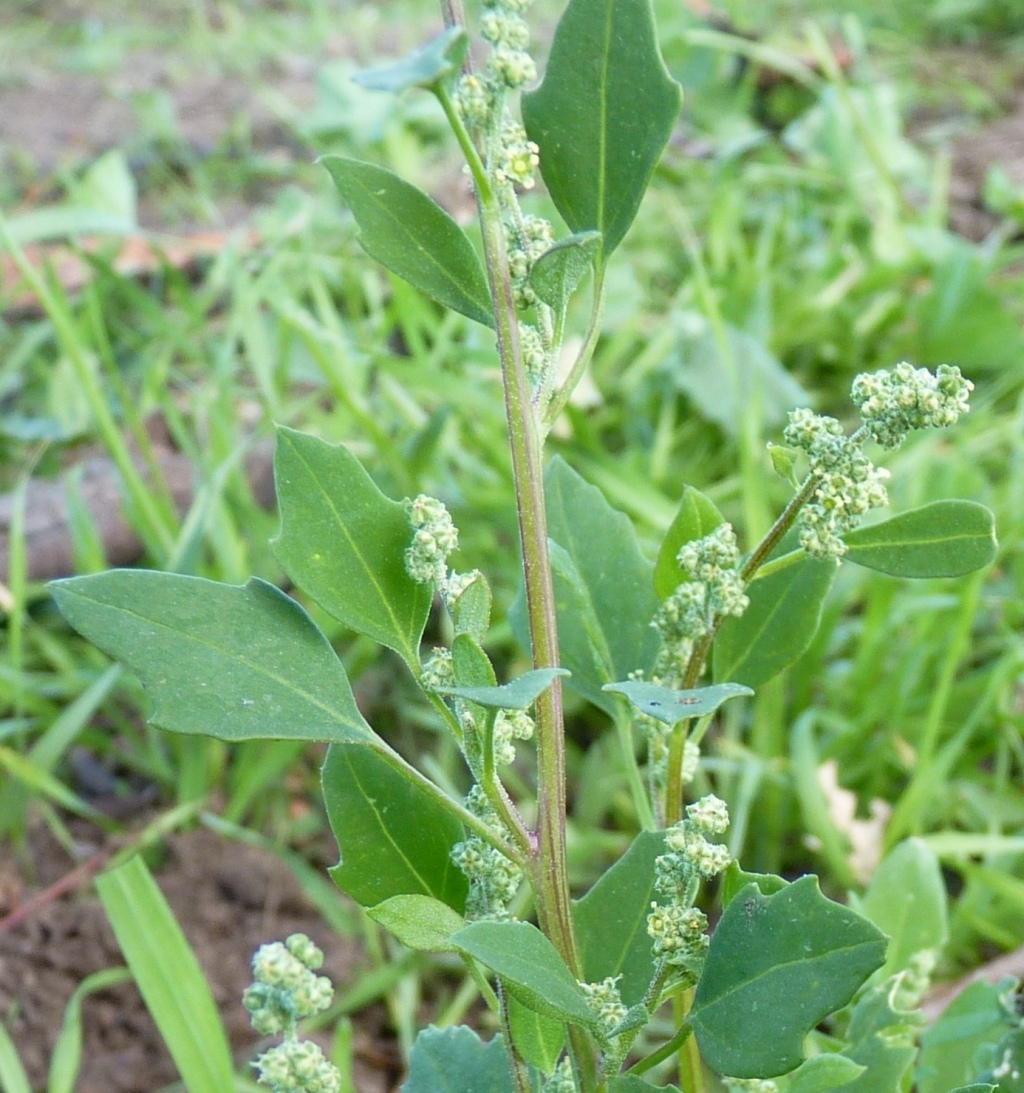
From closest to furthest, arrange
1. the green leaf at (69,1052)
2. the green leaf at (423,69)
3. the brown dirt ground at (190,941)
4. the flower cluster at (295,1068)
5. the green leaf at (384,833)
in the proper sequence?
the green leaf at (423,69) < the flower cluster at (295,1068) < the green leaf at (384,833) < the green leaf at (69,1052) < the brown dirt ground at (190,941)

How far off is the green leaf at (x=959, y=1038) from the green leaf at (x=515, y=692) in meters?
0.47

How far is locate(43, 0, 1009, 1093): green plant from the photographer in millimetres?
480

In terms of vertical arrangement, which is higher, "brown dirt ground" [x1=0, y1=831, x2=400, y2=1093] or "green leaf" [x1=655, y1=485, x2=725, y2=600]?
"green leaf" [x1=655, y1=485, x2=725, y2=600]

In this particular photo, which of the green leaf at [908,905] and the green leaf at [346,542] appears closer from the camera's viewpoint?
the green leaf at [346,542]

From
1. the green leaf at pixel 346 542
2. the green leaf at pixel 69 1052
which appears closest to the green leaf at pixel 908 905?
the green leaf at pixel 346 542

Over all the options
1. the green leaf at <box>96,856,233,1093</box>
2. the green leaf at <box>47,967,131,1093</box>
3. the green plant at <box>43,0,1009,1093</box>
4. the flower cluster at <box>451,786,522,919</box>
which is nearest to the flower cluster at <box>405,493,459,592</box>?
the green plant at <box>43,0,1009,1093</box>

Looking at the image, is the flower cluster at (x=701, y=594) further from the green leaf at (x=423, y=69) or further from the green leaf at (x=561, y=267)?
the green leaf at (x=423, y=69)

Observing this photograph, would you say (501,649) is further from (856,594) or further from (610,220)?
(610,220)

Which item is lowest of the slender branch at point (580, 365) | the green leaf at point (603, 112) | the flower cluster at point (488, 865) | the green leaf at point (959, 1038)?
the green leaf at point (959, 1038)

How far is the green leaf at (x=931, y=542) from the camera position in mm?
523

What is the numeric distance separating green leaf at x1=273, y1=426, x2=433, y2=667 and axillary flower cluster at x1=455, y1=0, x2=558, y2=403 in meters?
0.09

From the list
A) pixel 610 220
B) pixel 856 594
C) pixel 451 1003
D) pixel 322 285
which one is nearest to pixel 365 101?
pixel 322 285

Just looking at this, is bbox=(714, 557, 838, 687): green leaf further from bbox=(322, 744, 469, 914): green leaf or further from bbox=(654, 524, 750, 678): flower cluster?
bbox=(322, 744, 469, 914): green leaf

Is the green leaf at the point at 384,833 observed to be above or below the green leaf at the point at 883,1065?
above
